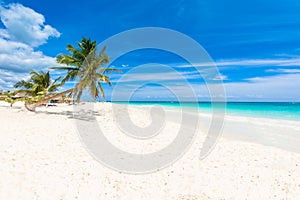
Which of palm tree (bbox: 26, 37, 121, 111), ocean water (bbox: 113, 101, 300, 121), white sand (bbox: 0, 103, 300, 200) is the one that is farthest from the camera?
ocean water (bbox: 113, 101, 300, 121)

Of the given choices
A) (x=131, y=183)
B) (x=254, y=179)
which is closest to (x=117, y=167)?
(x=131, y=183)

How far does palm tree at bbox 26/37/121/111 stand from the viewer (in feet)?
39.3

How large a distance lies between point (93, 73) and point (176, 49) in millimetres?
6365

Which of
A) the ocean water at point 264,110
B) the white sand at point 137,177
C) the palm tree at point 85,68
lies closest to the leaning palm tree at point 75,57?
the palm tree at point 85,68

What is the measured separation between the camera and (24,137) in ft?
18.0

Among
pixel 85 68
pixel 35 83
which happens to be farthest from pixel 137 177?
pixel 35 83

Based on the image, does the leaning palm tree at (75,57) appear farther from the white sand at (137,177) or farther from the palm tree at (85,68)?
the white sand at (137,177)

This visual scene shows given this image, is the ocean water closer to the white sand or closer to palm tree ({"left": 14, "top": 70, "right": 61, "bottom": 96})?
the white sand

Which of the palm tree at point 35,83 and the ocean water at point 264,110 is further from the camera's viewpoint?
the ocean water at point 264,110

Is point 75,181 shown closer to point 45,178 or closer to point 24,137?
point 45,178

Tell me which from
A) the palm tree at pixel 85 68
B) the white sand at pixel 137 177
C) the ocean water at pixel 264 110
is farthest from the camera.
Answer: the ocean water at pixel 264 110

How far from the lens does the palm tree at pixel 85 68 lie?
12.0 meters

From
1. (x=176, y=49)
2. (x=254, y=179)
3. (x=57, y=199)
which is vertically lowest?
(x=57, y=199)

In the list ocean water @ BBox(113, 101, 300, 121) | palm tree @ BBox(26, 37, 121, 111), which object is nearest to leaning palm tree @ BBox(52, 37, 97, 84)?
palm tree @ BBox(26, 37, 121, 111)
